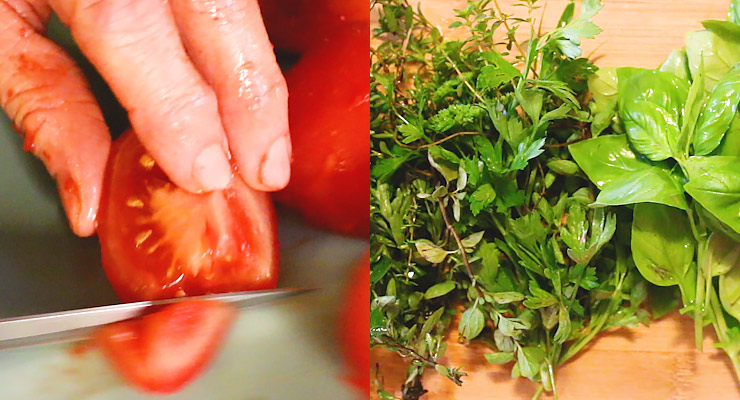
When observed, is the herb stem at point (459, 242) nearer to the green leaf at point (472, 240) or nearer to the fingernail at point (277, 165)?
the green leaf at point (472, 240)

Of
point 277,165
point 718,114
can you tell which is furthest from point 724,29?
point 277,165

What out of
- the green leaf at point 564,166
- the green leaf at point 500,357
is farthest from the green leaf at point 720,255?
the green leaf at point 500,357

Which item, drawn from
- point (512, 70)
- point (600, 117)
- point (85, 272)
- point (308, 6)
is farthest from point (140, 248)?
point (600, 117)

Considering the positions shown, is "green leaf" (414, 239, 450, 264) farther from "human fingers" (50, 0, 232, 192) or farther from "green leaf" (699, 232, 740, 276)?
"green leaf" (699, 232, 740, 276)

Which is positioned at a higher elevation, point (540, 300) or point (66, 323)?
point (66, 323)

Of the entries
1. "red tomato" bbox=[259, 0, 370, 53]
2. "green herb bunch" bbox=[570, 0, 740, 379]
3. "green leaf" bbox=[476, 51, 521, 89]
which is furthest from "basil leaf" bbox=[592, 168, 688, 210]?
"red tomato" bbox=[259, 0, 370, 53]

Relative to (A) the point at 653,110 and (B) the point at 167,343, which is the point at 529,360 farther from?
(B) the point at 167,343
